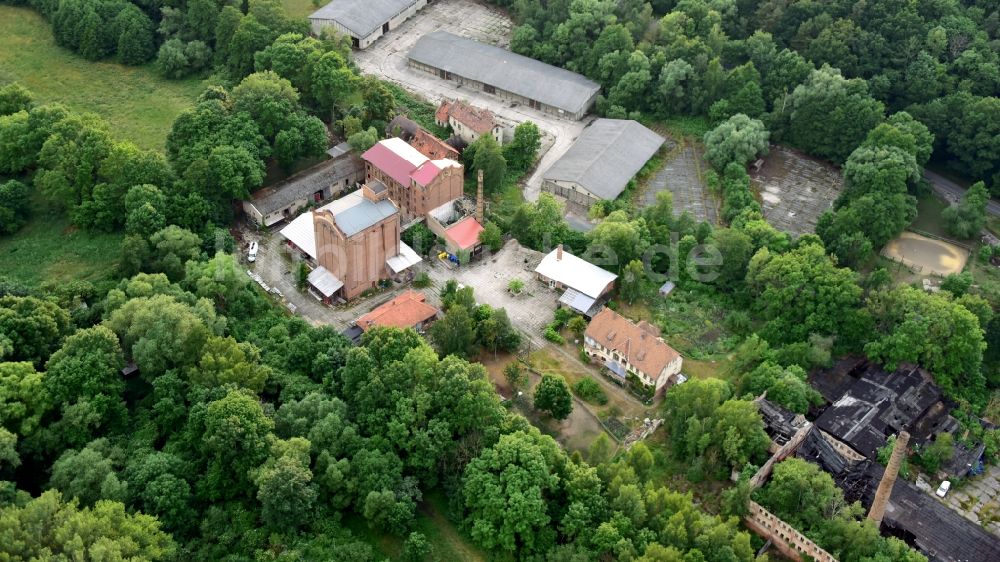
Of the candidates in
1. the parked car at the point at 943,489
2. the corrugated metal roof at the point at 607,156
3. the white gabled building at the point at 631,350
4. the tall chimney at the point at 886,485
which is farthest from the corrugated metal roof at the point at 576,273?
the parked car at the point at 943,489

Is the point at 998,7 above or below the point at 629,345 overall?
above

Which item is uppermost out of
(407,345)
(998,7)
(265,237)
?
(998,7)

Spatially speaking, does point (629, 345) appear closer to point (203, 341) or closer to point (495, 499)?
point (495, 499)

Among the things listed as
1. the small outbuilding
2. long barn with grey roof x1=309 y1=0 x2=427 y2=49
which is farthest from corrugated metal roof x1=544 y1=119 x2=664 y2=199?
long barn with grey roof x1=309 y1=0 x2=427 y2=49

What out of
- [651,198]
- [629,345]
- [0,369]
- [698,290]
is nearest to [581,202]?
[651,198]

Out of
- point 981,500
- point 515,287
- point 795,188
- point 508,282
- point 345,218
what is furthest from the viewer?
point 795,188

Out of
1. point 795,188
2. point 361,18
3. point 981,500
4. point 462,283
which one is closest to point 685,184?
point 795,188

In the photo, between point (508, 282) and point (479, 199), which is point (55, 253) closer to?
point (479, 199)
